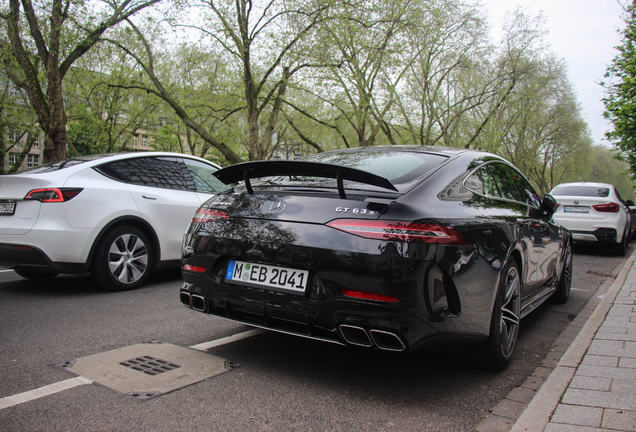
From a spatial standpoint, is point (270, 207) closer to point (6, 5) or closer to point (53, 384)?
point (53, 384)

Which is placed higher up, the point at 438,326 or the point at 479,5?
the point at 479,5

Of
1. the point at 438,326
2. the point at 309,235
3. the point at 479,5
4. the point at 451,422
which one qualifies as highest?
the point at 479,5

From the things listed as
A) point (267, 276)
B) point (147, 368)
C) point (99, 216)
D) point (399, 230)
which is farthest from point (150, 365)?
point (99, 216)

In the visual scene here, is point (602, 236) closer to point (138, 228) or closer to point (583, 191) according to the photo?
point (583, 191)

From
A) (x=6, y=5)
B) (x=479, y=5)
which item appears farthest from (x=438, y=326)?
(x=479, y=5)

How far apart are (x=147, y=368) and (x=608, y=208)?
447 inches

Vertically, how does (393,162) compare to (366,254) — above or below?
above

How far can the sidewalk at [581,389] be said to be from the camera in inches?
99.5

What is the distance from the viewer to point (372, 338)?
269 cm

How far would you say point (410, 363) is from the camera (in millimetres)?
3500

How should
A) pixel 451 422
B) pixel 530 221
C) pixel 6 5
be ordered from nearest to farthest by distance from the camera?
pixel 451 422
pixel 530 221
pixel 6 5

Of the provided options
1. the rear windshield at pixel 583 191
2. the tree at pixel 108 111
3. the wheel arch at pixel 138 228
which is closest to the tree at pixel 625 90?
the rear windshield at pixel 583 191

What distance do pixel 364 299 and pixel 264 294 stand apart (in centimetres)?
62

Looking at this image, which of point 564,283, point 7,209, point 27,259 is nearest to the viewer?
point 27,259
